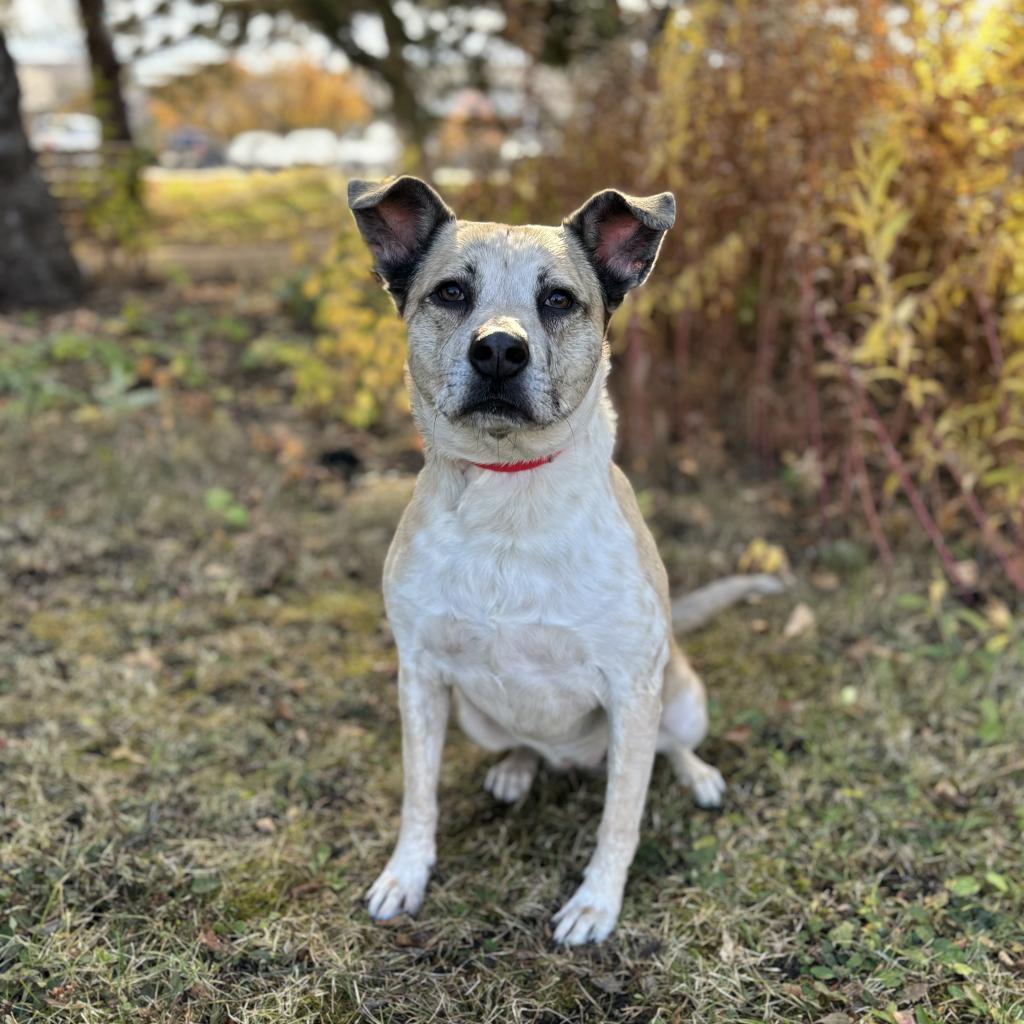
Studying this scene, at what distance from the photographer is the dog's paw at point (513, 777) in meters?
3.14

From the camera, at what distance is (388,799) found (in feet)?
10.3

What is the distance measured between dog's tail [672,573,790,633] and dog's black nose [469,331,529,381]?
1.85 metres

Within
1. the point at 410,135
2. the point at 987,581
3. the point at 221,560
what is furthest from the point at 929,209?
the point at 410,135

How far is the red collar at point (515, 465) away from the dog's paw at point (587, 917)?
3.82 feet

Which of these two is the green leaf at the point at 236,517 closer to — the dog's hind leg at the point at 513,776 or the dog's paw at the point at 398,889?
the dog's hind leg at the point at 513,776

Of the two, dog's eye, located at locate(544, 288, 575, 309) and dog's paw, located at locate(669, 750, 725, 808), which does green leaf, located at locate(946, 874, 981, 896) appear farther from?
dog's eye, located at locate(544, 288, 575, 309)

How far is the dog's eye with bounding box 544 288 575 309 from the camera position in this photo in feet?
7.84

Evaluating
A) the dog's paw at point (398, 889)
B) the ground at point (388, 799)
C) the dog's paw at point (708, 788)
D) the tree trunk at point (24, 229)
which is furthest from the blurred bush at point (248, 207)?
the dog's paw at point (398, 889)

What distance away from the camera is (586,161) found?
5512 mm

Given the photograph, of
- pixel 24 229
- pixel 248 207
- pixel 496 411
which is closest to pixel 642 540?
pixel 496 411

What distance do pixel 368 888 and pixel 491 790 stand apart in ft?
1.83

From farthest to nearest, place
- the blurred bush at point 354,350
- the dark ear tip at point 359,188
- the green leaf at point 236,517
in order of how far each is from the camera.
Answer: the blurred bush at point 354,350, the green leaf at point 236,517, the dark ear tip at point 359,188

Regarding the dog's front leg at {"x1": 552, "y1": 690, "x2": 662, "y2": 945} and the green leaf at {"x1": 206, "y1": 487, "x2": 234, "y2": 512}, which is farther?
the green leaf at {"x1": 206, "y1": 487, "x2": 234, "y2": 512}

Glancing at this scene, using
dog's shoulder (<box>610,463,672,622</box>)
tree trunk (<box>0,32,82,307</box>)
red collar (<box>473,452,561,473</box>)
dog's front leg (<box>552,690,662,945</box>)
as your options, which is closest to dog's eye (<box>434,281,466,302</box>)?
red collar (<box>473,452,561,473</box>)
